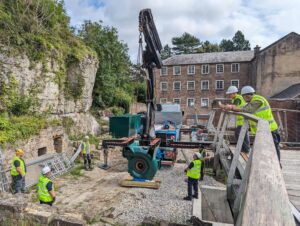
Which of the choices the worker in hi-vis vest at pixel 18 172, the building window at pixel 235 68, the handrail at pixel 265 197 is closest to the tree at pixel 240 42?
the building window at pixel 235 68

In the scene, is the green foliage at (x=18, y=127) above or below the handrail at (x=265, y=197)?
below

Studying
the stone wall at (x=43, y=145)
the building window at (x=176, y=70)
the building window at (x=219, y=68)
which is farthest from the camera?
the building window at (x=176, y=70)

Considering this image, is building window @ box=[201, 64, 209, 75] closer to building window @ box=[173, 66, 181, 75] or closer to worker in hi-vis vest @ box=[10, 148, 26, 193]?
building window @ box=[173, 66, 181, 75]

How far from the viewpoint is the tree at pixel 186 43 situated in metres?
61.7

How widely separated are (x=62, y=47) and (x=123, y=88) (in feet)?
42.4

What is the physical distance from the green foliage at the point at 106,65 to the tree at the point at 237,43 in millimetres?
48983

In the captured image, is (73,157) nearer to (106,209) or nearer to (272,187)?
(106,209)

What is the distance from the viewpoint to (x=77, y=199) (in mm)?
8266

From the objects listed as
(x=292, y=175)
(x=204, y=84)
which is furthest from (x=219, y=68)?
(x=292, y=175)

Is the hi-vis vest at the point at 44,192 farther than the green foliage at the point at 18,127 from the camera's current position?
No

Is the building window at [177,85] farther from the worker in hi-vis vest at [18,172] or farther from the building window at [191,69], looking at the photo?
the worker in hi-vis vest at [18,172]

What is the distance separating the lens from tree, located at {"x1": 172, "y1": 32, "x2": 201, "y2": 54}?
61.7 m

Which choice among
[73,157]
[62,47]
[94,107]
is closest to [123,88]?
[94,107]

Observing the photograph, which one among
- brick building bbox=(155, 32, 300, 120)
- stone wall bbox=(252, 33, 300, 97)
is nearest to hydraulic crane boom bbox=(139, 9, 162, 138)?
brick building bbox=(155, 32, 300, 120)
